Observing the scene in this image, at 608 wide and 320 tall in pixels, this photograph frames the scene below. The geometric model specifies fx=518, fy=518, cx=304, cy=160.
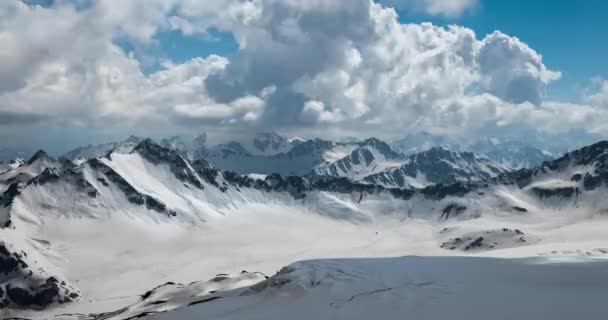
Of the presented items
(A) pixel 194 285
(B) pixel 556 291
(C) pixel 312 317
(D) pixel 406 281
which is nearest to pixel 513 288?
(B) pixel 556 291

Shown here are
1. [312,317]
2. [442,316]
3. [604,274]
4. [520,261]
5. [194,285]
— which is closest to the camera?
[442,316]

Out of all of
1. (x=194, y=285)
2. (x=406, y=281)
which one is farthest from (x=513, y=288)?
(x=194, y=285)

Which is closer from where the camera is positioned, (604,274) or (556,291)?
(556,291)

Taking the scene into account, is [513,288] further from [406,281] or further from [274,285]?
[274,285]

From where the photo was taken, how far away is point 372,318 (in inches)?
2032

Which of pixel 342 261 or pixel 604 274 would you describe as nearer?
pixel 604 274

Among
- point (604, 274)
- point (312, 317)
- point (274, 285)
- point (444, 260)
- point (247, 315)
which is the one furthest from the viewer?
point (444, 260)

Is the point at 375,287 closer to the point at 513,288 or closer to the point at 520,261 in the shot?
the point at 513,288

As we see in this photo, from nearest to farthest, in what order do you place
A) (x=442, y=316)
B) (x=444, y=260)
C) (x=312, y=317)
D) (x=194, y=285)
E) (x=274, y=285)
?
(x=442, y=316), (x=312, y=317), (x=274, y=285), (x=444, y=260), (x=194, y=285)

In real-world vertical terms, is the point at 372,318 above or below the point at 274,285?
below

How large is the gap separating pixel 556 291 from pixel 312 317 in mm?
26872

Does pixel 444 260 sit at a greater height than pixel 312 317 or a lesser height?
greater

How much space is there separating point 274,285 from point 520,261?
128 feet

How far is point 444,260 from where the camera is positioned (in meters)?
88.6
